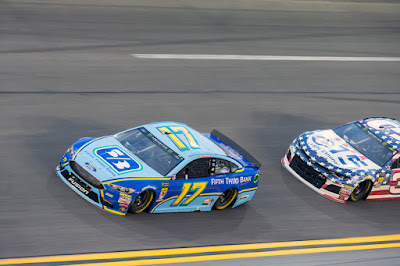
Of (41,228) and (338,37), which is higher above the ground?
(338,37)

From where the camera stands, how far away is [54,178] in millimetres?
10266

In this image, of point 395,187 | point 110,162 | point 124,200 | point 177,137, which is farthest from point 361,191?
point 110,162

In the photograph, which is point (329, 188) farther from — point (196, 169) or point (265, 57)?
point (265, 57)

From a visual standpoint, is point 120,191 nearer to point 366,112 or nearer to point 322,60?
point 366,112

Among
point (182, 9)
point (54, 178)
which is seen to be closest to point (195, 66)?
point (182, 9)

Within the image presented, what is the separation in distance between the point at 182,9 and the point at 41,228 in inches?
483

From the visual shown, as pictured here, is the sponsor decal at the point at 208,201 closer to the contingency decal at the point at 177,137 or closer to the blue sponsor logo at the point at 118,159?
the contingency decal at the point at 177,137

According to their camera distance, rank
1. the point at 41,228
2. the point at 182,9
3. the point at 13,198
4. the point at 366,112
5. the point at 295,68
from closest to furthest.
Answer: the point at 41,228, the point at 13,198, the point at 366,112, the point at 295,68, the point at 182,9

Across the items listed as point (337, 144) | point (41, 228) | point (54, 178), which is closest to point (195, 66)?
point (337, 144)

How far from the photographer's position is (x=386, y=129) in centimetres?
1198

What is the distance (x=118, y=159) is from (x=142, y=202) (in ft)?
2.68

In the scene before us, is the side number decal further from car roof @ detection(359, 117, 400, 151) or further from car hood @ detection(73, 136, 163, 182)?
car hood @ detection(73, 136, 163, 182)

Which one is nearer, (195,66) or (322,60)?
(195,66)

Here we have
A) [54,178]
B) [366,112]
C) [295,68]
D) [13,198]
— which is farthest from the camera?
[295,68]
